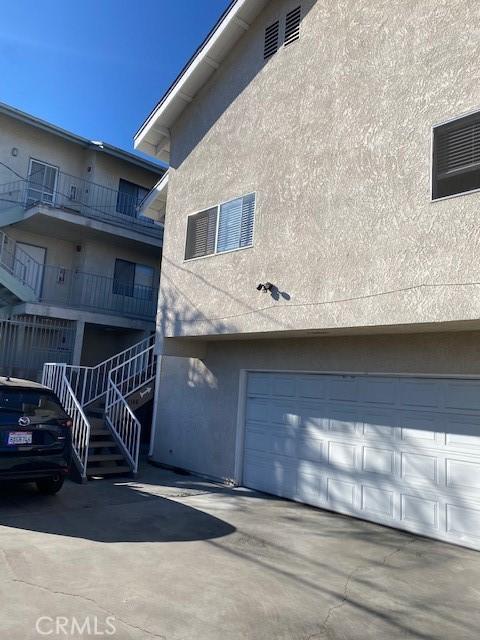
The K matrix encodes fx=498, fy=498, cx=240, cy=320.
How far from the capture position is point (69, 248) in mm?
16984

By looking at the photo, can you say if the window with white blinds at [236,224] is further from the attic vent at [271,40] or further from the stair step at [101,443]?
the stair step at [101,443]

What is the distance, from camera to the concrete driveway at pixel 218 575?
3.86 m

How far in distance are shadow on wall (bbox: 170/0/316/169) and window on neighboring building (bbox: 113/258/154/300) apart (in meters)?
7.53

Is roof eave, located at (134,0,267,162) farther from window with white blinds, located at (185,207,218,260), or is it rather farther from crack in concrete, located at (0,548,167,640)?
crack in concrete, located at (0,548,167,640)

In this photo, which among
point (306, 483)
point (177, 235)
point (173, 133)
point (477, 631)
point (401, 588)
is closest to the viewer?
point (477, 631)

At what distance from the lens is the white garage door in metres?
6.33

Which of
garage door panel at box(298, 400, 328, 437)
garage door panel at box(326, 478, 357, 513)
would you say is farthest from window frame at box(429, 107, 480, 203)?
garage door panel at box(326, 478, 357, 513)

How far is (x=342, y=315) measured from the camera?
262 inches

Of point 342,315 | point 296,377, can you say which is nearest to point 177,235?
point 296,377

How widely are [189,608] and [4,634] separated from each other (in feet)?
4.54

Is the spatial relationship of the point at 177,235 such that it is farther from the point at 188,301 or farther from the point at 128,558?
the point at 128,558

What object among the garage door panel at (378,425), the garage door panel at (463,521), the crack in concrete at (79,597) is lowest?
the crack in concrete at (79,597)

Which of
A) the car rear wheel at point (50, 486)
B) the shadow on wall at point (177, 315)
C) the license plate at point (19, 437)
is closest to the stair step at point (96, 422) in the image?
the shadow on wall at point (177, 315)

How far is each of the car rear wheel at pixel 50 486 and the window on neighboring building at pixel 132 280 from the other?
1020 cm
